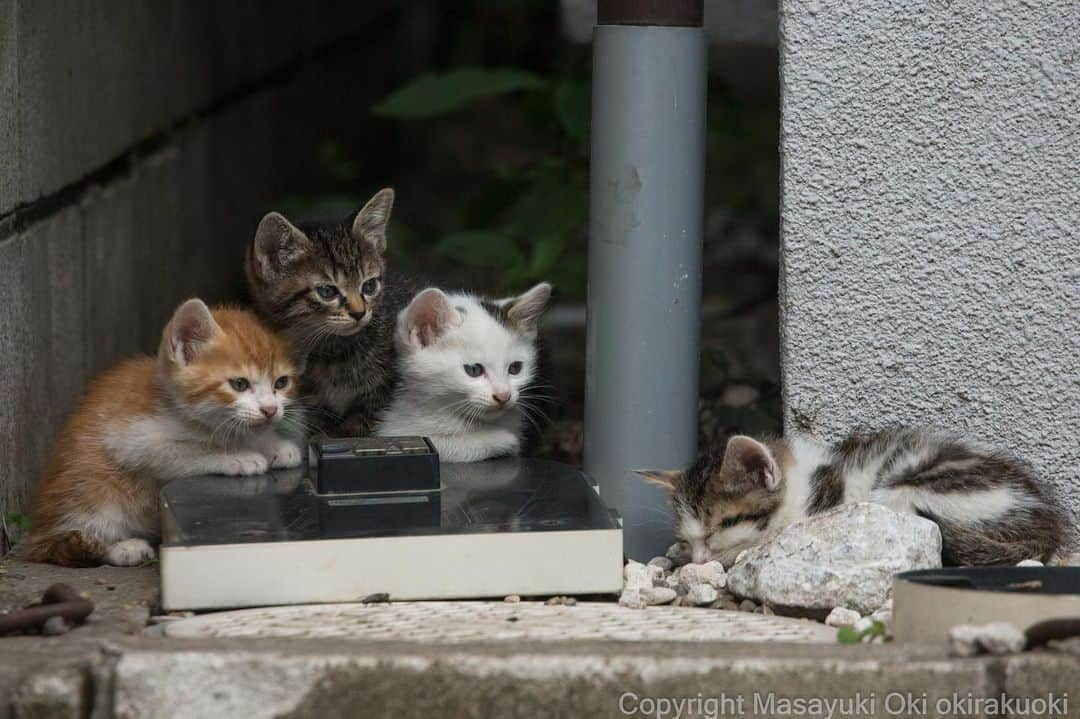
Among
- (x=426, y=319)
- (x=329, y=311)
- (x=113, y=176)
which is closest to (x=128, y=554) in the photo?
(x=329, y=311)

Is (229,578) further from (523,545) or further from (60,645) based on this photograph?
(523,545)

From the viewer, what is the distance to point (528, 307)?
411 cm

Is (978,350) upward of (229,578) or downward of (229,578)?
upward

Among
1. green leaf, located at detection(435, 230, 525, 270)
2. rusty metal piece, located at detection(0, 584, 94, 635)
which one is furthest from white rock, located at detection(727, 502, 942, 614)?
green leaf, located at detection(435, 230, 525, 270)

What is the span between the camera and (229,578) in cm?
297

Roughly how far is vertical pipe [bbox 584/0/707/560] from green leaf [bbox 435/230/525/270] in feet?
4.48

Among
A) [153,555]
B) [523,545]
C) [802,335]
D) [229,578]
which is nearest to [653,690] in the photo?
[523,545]

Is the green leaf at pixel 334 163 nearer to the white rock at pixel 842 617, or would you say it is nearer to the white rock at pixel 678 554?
the white rock at pixel 678 554

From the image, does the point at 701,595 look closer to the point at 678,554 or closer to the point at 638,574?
the point at 638,574

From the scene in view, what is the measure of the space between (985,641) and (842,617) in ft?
1.54

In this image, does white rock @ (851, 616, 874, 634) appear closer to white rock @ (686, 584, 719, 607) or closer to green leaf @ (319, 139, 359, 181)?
white rock @ (686, 584, 719, 607)

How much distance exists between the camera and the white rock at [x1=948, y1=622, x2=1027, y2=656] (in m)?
2.55

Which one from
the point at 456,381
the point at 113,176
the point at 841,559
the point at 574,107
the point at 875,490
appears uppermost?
the point at 574,107

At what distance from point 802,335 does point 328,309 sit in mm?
1332
